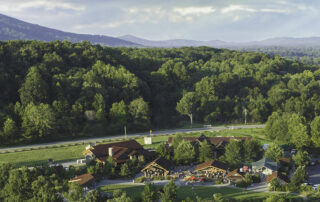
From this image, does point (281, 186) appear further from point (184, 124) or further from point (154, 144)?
point (184, 124)

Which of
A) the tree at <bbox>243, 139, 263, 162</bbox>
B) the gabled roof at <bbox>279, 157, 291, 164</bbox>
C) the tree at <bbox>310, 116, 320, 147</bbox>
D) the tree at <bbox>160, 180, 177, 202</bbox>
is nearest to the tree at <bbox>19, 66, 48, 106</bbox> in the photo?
the tree at <bbox>160, 180, 177, 202</bbox>

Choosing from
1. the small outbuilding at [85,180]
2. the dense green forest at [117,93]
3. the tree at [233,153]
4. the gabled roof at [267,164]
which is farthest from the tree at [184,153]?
the dense green forest at [117,93]

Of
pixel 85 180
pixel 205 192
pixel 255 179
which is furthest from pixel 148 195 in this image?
pixel 255 179

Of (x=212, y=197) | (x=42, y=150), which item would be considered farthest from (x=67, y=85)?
(x=212, y=197)

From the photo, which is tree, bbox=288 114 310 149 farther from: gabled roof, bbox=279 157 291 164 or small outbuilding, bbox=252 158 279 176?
small outbuilding, bbox=252 158 279 176

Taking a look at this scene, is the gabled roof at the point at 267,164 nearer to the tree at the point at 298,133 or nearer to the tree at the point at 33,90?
Result: the tree at the point at 298,133
